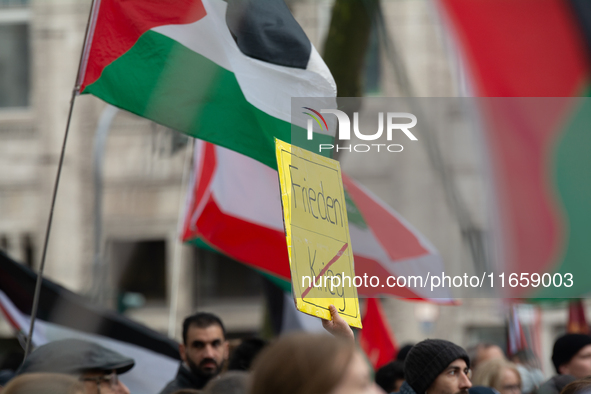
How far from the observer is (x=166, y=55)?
441cm

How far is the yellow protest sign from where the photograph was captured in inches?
118

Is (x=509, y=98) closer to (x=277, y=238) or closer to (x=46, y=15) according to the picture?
(x=277, y=238)

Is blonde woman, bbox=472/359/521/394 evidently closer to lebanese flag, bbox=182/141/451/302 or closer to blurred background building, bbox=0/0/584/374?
lebanese flag, bbox=182/141/451/302

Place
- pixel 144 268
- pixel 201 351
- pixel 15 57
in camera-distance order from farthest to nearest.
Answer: pixel 144 268 → pixel 15 57 → pixel 201 351

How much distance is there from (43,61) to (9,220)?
2.61 m

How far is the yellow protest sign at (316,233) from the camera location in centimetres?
300

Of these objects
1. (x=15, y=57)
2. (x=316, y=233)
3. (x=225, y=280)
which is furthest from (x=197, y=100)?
(x=15, y=57)

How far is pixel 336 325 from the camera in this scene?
306 cm

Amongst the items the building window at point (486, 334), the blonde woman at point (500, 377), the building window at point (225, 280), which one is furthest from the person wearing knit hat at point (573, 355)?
the building window at point (225, 280)

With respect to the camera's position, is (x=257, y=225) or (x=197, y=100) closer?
(x=197, y=100)

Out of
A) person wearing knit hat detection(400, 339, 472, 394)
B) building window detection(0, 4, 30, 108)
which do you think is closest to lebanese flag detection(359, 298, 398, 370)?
person wearing knit hat detection(400, 339, 472, 394)

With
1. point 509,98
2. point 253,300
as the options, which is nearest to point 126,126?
point 253,300

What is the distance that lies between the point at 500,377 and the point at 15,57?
1221 centimetres

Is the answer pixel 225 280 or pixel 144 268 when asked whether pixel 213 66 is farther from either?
pixel 144 268
